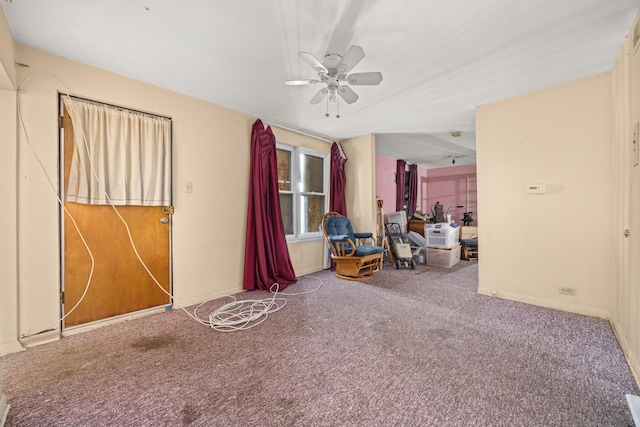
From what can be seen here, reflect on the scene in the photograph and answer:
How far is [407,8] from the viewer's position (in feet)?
5.47

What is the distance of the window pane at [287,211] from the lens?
4.13 metres

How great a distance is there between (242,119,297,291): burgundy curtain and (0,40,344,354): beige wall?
12 cm

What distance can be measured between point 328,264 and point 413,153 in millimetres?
3305

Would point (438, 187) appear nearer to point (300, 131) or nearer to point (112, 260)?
point (300, 131)

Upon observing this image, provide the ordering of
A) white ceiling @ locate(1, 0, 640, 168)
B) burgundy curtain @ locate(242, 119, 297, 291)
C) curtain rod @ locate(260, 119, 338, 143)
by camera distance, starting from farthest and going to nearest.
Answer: curtain rod @ locate(260, 119, 338, 143) < burgundy curtain @ locate(242, 119, 297, 291) < white ceiling @ locate(1, 0, 640, 168)

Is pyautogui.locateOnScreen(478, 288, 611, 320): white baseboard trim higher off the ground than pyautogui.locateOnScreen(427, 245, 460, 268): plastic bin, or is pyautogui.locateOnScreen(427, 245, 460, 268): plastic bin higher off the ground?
pyautogui.locateOnScreen(427, 245, 460, 268): plastic bin

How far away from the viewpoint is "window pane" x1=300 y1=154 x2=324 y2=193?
442cm

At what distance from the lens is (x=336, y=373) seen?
5.41ft

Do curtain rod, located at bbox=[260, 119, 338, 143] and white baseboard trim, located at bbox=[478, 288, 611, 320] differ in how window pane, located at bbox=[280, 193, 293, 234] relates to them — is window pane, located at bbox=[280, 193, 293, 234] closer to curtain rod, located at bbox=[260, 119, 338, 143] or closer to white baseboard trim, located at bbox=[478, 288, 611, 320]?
curtain rod, located at bbox=[260, 119, 338, 143]

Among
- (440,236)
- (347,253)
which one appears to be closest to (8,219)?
(347,253)

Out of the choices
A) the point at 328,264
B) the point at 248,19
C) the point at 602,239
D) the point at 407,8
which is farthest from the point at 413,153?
the point at 248,19

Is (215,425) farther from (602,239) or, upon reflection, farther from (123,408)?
(602,239)

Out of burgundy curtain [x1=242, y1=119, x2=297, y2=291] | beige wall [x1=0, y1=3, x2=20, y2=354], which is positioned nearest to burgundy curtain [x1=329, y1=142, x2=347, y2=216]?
burgundy curtain [x1=242, y1=119, x2=297, y2=291]

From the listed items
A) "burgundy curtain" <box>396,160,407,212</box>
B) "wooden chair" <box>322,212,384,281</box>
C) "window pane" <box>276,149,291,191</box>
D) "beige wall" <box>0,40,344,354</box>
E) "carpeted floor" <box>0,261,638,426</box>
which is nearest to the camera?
"carpeted floor" <box>0,261,638,426</box>
